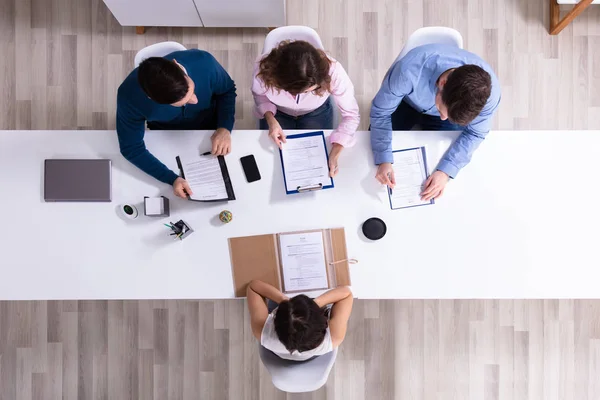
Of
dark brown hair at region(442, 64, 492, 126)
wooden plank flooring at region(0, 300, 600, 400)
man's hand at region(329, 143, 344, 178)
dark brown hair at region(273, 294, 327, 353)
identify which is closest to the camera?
Result: dark brown hair at region(442, 64, 492, 126)

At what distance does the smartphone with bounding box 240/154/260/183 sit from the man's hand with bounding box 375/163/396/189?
1.66 ft

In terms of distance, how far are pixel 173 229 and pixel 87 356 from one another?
57.7 inches

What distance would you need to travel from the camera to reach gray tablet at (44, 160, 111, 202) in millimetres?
1732

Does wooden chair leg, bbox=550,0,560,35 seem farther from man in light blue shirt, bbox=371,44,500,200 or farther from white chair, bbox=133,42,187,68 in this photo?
white chair, bbox=133,42,187,68

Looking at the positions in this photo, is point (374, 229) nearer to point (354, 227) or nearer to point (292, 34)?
point (354, 227)

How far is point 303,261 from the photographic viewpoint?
1.74 metres

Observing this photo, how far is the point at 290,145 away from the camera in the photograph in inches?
69.2

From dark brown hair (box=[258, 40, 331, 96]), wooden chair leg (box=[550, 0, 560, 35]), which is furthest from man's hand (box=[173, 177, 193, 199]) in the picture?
wooden chair leg (box=[550, 0, 560, 35])

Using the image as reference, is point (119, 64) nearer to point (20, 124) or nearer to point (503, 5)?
point (20, 124)

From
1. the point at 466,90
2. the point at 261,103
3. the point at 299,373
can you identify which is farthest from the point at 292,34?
the point at 299,373

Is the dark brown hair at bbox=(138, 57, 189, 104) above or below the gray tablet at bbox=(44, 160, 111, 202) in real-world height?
above

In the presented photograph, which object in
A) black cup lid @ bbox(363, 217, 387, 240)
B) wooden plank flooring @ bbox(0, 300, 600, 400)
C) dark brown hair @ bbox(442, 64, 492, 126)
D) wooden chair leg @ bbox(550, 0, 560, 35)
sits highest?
wooden chair leg @ bbox(550, 0, 560, 35)

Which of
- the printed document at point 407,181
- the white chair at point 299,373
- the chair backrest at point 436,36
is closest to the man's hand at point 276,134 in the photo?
the printed document at point 407,181

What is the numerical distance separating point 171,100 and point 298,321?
911 millimetres
